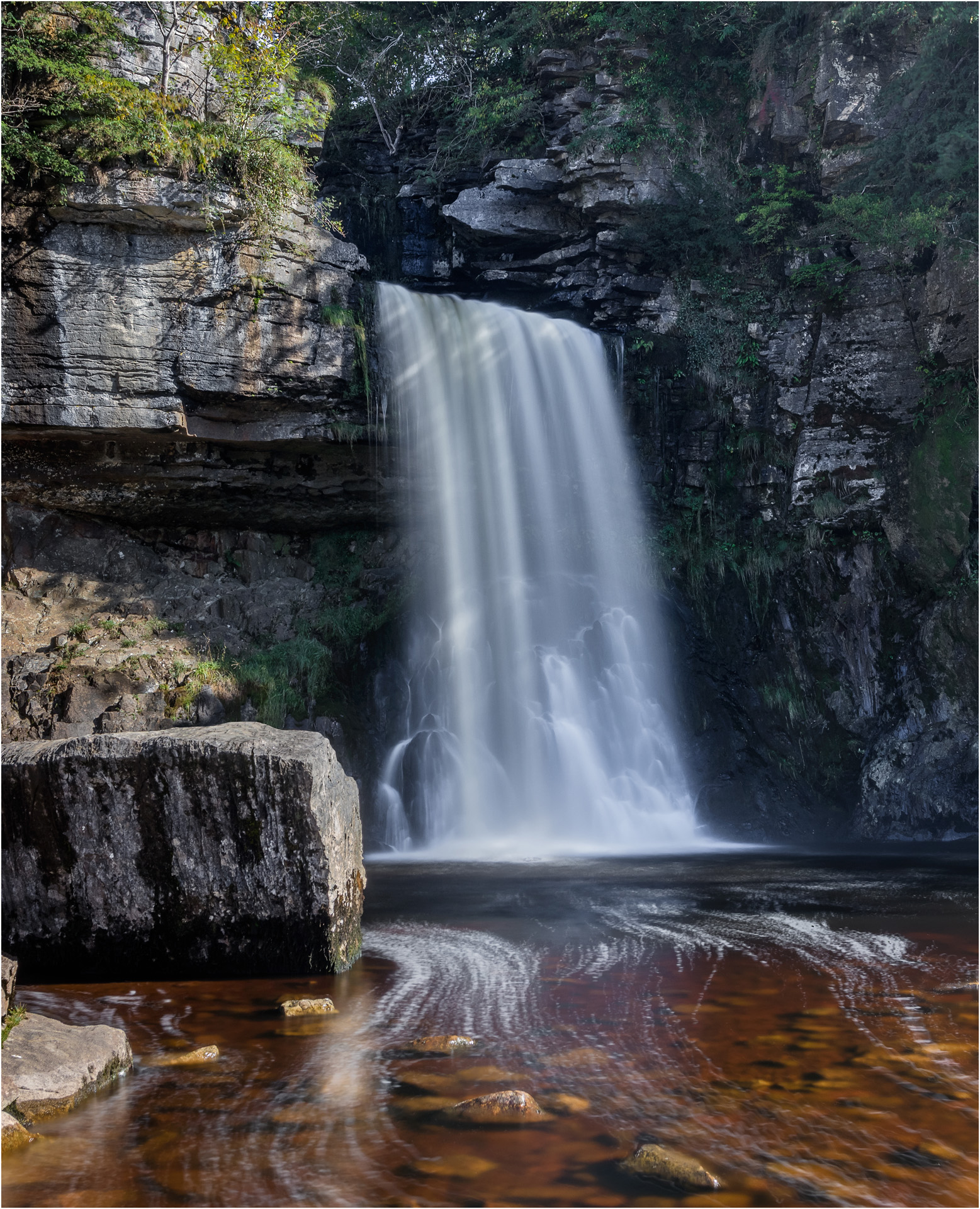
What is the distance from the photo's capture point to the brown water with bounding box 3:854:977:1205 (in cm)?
292

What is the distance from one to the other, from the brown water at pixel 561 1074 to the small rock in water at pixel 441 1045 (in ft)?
Answer: 0.28

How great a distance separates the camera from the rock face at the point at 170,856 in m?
4.91

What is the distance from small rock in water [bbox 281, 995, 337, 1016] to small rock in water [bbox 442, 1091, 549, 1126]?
1.30 metres

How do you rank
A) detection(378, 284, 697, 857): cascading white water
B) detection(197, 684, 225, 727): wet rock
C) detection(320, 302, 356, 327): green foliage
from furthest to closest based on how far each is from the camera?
1. detection(320, 302, 356, 327): green foliage
2. detection(378, 284, 697, 857): cascading white water
3. detection(197, 684, 225, 727): wet rock

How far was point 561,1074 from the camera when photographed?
3719 millimetres

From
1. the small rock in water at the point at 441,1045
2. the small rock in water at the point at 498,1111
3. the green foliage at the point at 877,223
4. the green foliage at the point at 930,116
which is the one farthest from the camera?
the green foliage at the point at 877,223

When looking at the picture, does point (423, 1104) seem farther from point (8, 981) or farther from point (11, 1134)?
point (8, 981)

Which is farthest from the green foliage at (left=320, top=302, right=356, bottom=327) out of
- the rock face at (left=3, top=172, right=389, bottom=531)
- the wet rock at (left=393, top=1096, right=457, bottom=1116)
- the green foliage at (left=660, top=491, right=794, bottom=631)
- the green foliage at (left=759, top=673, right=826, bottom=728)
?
the wet rock at (left=393, top=1096, right=457, bottom=1116)

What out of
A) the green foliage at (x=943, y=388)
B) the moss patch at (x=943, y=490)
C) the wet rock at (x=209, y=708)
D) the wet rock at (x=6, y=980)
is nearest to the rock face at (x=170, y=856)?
the wet rock at (x=6, y=980)

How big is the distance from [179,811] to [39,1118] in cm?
180

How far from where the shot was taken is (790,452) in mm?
13664

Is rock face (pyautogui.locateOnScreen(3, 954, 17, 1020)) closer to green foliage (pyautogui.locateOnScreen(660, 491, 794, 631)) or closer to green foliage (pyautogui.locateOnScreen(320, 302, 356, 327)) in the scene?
green foliage (pyautogui.locateOnScreen(320, 302, 356, 327))

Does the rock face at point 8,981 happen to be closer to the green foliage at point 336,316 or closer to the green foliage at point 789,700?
the green foliage at point 336,316

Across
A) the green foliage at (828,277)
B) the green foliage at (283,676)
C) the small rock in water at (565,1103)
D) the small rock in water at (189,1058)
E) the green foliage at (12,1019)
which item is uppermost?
the green foliage at (828,277)
